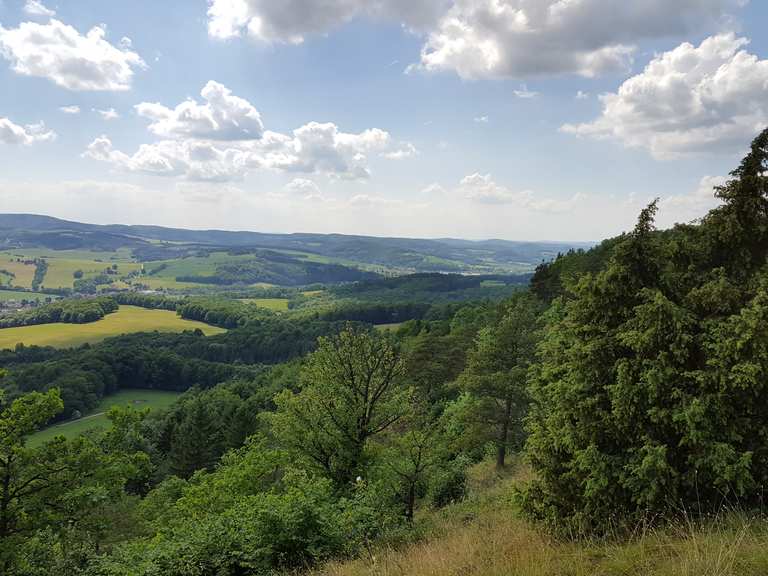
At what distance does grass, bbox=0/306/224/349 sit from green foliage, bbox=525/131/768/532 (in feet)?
462

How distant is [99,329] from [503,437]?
147086 mm

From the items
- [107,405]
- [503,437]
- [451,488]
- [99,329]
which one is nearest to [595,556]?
[451,488]

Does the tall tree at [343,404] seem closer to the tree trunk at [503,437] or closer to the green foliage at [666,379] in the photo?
the tree trunk at [503,437]

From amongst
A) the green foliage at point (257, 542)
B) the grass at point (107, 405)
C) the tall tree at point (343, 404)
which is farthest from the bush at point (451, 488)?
the grass at point (107, 405)

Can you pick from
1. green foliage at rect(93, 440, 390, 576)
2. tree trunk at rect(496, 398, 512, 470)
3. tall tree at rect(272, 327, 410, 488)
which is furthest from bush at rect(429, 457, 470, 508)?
green foliage at rect(93, 440, 390, 576)

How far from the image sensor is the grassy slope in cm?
582

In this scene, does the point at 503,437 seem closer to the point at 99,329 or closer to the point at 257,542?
the point at 257,542

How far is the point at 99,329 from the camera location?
138375mm

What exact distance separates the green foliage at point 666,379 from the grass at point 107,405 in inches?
2852

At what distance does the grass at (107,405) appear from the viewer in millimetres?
69912

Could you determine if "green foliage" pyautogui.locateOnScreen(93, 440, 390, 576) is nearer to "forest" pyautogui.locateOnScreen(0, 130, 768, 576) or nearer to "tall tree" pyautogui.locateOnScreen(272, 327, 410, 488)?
"forest" pyautogui.locateOnScreen(0, 130, 768, 576)

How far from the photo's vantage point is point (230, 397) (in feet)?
232

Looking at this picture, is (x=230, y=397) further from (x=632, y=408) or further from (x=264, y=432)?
(x=632, y=408)

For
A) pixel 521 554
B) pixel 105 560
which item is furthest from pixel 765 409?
pixel 105 560
